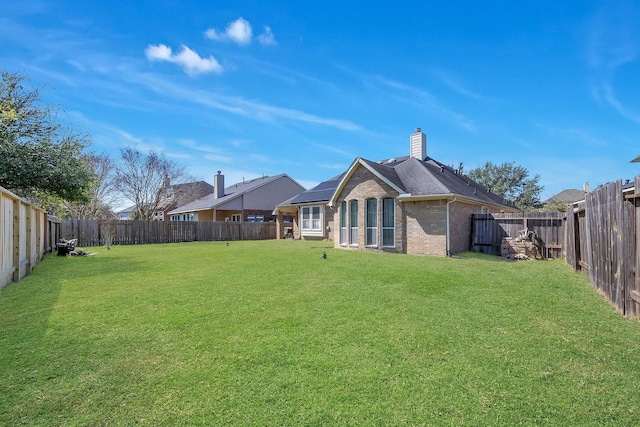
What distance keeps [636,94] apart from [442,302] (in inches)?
604

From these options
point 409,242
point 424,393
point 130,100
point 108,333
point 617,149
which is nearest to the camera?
point 424,393

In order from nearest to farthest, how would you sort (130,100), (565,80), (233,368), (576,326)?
(233,368) → (576,326) → (565,80) → (130,100)

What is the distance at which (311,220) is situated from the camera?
23.4 meters

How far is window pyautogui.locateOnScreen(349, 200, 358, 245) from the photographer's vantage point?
16203 millimetres

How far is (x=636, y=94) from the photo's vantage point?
1376 centimetres

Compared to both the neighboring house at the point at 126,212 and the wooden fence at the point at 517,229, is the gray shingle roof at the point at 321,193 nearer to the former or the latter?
the wooden fence at the point at 517,229

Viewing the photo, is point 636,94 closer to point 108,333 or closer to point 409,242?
point 409,242

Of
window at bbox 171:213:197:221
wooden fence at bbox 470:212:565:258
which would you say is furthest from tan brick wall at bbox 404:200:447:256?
window at bbox 171:213:197:221

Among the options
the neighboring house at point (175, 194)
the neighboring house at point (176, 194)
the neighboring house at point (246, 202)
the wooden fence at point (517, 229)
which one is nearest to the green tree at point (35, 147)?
the neighboring house at point (246, 202)

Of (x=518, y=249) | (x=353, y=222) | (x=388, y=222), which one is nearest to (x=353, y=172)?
(x=353, y=222)

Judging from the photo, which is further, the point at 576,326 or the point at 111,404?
the point at 576,326

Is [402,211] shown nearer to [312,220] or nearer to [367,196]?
[367,196]

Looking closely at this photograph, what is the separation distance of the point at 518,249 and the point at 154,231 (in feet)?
76.7

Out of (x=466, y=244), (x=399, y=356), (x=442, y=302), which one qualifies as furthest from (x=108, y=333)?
(x=466, y=244)
